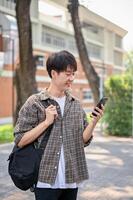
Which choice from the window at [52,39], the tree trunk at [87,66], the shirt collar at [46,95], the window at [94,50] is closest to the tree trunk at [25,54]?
the tree trunk at [87,66]

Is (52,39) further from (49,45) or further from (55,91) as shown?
(55,91)

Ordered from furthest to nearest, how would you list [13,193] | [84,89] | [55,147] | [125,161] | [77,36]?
[84,89] → [77,36] → [125,161] → [13,193] → [55,147]

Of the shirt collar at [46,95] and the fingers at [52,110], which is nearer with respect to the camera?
the fingers at [52,110]

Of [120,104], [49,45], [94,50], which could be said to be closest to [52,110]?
[120,104]

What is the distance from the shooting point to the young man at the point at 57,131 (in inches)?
113

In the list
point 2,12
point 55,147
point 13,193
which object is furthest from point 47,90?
point 2,12

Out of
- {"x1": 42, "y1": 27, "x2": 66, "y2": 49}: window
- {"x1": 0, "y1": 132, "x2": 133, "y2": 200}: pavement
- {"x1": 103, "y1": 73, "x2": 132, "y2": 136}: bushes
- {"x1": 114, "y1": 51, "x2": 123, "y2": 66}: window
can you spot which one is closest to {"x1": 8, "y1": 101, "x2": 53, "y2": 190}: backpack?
{"x1": 0, "y1": 132, "x2": 133, "y2": 200}: pavement

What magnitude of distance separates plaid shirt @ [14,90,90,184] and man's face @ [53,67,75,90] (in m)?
0.10

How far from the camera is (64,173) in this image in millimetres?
2893

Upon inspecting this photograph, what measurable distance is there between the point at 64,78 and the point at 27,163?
1.88ft

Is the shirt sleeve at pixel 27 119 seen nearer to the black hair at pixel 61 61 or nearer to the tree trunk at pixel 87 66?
the black hair at pixel 61 61

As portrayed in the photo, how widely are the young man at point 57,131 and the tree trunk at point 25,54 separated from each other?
1001 centimetres

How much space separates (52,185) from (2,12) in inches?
870

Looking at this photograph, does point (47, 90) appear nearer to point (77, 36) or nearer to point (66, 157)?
point (66, 157)
